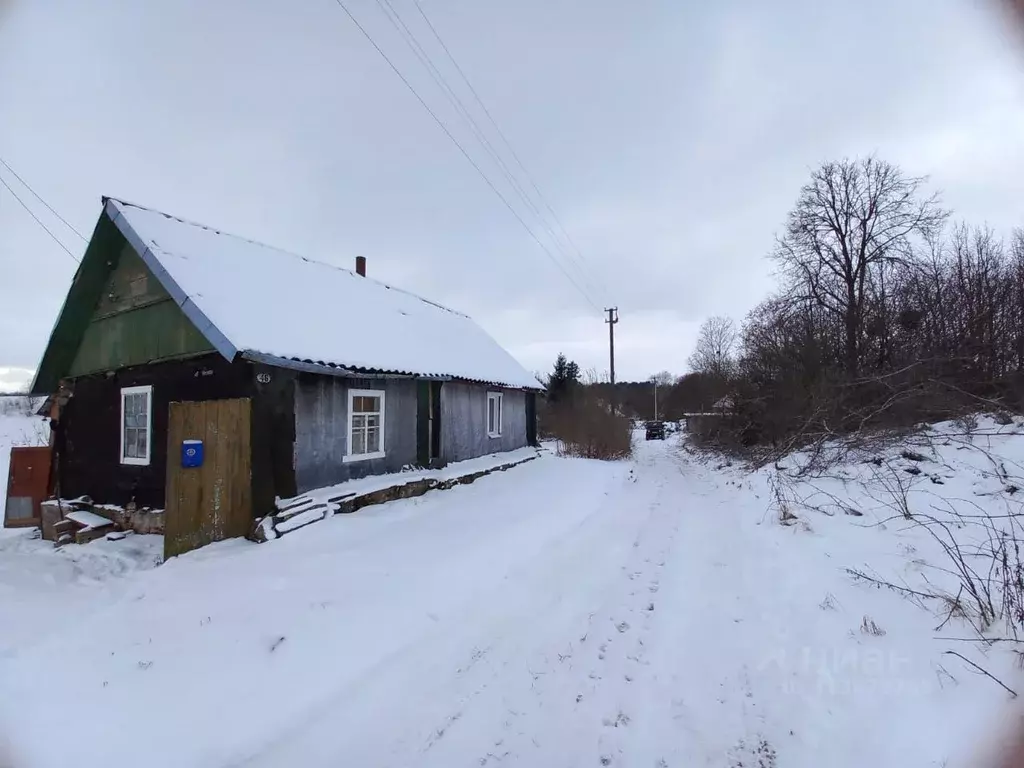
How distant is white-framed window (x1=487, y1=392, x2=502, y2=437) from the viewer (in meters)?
15.6

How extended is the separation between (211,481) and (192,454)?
1.62 ft

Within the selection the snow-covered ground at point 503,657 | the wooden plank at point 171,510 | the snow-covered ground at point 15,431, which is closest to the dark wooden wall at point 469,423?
the snow-covered ground at point 503,657

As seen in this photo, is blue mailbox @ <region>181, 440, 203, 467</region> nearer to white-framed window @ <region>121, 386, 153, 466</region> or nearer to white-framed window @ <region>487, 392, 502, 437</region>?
white-framed window @ <region>121, 386, 153, 466</region>

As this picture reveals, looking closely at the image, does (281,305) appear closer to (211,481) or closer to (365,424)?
(365,424)

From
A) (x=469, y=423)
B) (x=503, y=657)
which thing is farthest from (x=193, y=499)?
(x=469, y=423)

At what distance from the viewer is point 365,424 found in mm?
9789

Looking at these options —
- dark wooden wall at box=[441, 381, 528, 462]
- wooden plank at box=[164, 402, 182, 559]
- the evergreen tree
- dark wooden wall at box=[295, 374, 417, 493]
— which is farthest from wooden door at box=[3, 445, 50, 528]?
the evergreen tree

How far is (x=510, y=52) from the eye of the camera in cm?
789

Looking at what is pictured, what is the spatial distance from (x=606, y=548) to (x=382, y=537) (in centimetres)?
326

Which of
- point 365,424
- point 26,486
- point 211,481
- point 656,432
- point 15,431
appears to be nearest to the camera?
point 211,481

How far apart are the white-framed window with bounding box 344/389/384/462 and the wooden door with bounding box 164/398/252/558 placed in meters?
1.95

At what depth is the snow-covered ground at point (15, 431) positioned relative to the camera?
733 inches

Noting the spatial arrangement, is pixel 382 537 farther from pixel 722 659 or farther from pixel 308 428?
pixel 722 659

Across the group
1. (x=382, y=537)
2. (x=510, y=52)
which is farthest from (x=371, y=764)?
(x=510, y=52)
